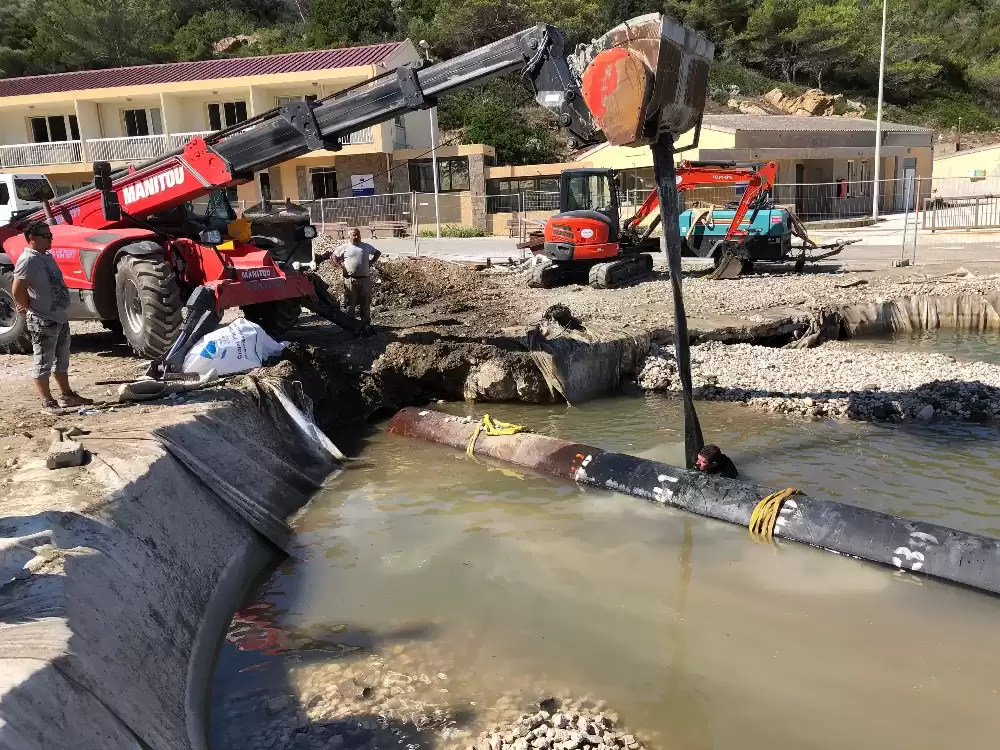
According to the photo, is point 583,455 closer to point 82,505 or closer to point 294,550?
point 294,550

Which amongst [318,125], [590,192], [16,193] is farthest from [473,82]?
[590,192]

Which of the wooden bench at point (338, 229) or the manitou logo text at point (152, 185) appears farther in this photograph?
the wooden bench at point (338, 229)

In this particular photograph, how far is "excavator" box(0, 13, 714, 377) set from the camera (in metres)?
5.82

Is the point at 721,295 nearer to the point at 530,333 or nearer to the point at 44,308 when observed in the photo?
the point at 530,333

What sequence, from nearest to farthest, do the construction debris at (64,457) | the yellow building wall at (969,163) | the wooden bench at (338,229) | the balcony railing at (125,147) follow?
the construction debris at (64,457), the wooden bench at (338,229), the balcony railing at (125,147), the yellow building wall at (969,163)

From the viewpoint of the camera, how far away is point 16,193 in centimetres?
1262

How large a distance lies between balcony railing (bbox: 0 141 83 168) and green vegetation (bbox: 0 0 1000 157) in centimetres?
1257

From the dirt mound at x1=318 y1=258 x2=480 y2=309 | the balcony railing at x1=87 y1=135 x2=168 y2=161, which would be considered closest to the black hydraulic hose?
the dirt mound at x1=318 y1=258 x2=480 y2=309

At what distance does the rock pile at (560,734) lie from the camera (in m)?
3.65

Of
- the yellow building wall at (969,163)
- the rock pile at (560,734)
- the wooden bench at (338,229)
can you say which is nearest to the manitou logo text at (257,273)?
the rock pile at (560,734)

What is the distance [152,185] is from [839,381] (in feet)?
26.6

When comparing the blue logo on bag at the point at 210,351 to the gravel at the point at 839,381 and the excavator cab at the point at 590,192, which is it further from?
the excavator cab at the point at 590,192

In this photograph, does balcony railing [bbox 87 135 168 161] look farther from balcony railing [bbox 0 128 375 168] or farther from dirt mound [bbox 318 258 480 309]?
dirt mound [bbox 318 258 480 309]

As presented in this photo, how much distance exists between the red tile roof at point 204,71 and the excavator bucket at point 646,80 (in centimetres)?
2543
